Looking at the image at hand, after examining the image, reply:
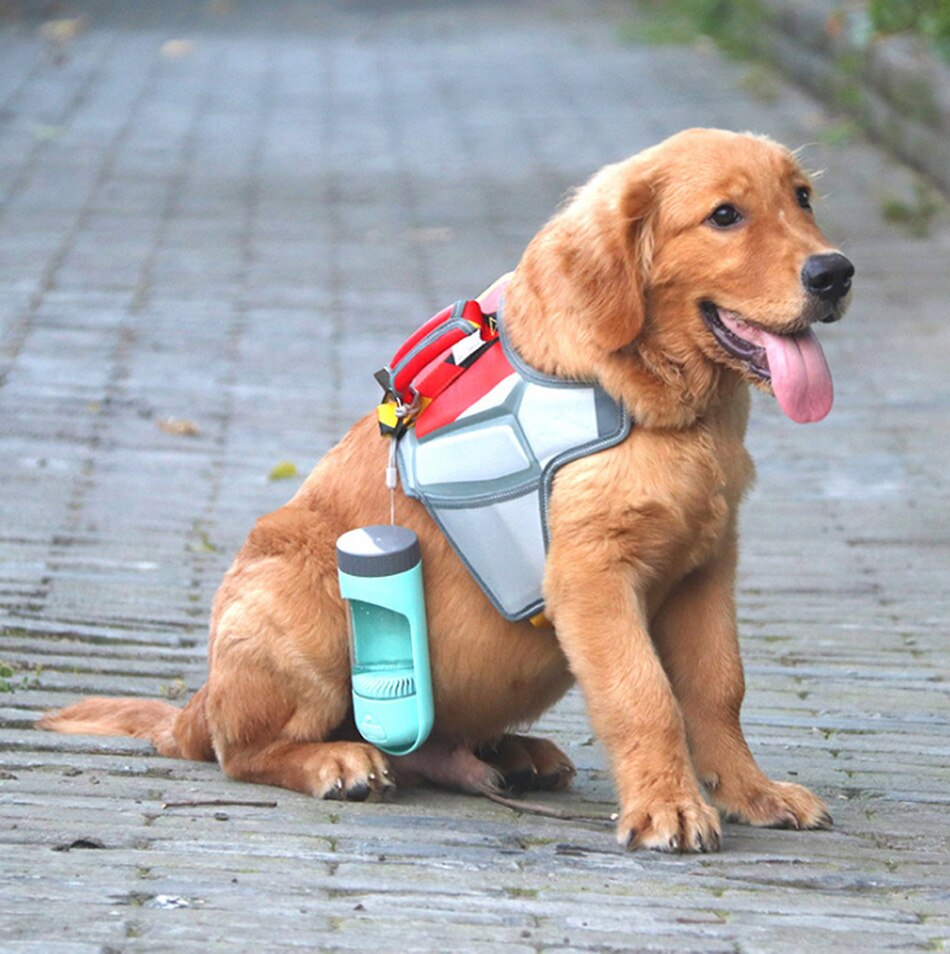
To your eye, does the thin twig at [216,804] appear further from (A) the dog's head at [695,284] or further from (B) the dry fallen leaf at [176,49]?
(B) the dry fallen leaf at [176,49]

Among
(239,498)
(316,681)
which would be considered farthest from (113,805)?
(239,498)

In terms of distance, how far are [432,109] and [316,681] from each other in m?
11.3

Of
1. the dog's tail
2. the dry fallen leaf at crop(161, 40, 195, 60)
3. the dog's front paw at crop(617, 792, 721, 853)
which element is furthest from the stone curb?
the dog's front paw at crop(617, 792, 721, 853)

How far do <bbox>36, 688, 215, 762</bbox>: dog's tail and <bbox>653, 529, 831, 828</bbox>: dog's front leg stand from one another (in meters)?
1.26

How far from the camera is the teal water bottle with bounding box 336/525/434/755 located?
4.17 metres

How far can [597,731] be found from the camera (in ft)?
13.3

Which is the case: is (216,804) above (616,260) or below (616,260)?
below

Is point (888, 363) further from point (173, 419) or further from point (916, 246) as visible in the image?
point (173, 419)

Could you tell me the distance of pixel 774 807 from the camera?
13.9 feet

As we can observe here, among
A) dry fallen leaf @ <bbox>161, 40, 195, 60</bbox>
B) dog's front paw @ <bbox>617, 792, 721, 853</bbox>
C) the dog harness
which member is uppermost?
the dog harness

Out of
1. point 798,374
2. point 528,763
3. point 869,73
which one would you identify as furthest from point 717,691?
point 869,73

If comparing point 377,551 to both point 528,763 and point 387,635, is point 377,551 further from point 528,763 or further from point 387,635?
point 528,763

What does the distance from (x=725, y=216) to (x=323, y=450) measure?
406 cm

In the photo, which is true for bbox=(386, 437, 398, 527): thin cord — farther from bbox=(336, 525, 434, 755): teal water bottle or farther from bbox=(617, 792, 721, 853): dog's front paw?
bbox=(617, 792, 721, 853): dog's front paw
